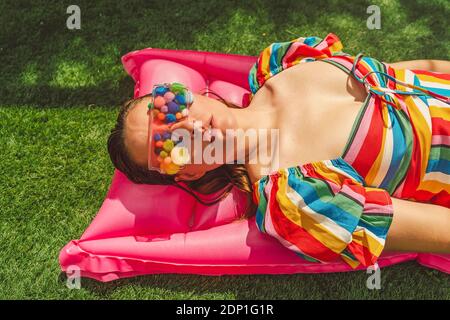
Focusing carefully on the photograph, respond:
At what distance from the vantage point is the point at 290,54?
8.48ft

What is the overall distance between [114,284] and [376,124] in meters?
1.81

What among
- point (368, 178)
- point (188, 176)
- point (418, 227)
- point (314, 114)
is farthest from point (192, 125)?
point (418, 227)

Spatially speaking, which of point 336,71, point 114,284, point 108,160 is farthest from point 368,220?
point 108,160

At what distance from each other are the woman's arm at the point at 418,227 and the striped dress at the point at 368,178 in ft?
0.28

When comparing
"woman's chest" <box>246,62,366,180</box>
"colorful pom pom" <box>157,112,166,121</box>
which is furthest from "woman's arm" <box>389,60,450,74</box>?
"colorful pom pom" <box>157,112,166,121</box>

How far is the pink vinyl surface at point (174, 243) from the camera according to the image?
8.43 ft

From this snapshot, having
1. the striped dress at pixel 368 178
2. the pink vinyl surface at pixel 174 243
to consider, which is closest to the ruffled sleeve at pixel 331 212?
the striped dress at pixel 368 178

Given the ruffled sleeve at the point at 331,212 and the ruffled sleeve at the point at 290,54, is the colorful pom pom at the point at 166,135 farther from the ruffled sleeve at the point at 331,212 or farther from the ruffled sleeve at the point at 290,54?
the ruffled sleeve at the point at 290,54

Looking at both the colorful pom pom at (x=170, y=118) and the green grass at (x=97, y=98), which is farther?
the green grass at (x=97, y=98)

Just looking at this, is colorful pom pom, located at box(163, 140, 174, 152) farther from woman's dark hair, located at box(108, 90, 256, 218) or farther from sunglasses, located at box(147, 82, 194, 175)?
woman's dark hair, located at box(108, 90, 256, 218)

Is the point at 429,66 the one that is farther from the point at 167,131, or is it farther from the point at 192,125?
the point at 167,131

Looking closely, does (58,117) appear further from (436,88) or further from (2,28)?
(436,88)

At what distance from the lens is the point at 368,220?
2.15 m

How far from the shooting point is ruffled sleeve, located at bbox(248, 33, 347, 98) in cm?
256
